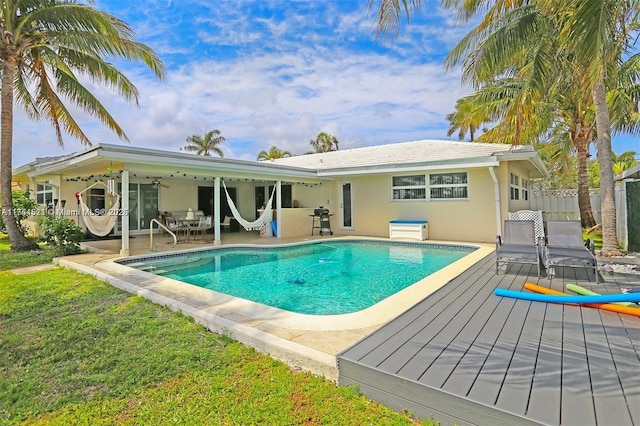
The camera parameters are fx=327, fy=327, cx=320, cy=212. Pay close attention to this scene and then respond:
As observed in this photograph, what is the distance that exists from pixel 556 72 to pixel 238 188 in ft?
46.7

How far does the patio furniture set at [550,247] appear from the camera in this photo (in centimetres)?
541

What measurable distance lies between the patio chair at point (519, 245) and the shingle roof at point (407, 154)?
13.6 ft

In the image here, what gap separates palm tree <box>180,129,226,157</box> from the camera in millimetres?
34156

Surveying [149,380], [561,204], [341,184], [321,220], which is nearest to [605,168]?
[341,184]

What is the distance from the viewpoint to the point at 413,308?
4.04 metres

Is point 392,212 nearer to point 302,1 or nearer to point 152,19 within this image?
point 302,1

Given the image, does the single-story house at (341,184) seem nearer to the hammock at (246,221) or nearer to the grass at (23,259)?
the hammock at (246,221)

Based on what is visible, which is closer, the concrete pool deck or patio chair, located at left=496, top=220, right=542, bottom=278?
the concrete pool deck

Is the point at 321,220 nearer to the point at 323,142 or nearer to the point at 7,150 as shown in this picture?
the point at 7,150

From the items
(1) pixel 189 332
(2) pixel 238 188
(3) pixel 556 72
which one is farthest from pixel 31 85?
(3) pixel 556 72

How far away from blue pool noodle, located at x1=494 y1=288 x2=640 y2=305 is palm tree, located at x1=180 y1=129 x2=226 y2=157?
109ft

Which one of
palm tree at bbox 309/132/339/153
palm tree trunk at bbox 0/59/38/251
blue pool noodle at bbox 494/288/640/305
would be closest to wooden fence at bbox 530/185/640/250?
blue pool noodle at bbox 494/288/640/305

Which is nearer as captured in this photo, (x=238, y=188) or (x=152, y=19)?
(x=152, y=19)

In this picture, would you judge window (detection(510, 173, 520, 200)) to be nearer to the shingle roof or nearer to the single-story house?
the single-story house
